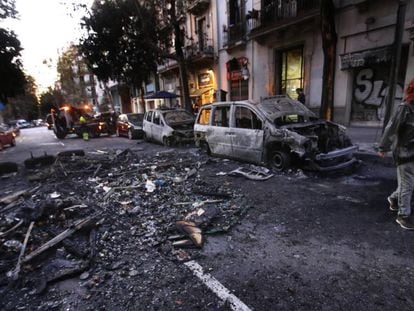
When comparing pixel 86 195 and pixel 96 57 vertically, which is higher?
pixel 96 57

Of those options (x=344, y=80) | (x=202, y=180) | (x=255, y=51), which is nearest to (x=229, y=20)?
(x=255, y=51)

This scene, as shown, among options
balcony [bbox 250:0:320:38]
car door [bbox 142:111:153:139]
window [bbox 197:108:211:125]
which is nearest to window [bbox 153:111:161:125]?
car door [bbox 142:111:153:139]

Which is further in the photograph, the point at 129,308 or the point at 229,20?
the point at 229,20

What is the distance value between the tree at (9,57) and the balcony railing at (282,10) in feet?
48.3

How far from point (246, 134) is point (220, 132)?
3.44 ft

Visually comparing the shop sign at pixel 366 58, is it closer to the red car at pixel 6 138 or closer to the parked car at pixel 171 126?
the parked car at pixel 171 126

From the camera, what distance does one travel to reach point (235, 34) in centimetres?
1675

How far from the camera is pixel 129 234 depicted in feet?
12.1

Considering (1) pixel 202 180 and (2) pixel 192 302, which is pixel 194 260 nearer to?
(2) pixel 192 302

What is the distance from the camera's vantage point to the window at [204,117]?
8141mm

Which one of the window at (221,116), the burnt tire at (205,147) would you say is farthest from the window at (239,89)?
the window at (221,116)

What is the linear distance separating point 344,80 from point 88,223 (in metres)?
11.5

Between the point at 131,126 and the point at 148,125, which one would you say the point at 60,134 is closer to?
the point at 131,126

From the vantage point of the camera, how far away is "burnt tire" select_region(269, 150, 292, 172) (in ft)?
19.6
